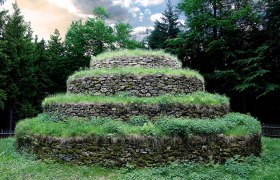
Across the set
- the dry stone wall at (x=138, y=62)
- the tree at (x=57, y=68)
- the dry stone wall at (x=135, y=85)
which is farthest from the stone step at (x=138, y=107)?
the tree at (x=57, y=68)

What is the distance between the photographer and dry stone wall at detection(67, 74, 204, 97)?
14844mm

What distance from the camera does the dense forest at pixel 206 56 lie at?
82.2ft

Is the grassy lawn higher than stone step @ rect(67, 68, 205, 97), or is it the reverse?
stone step @ rect(67, 68, 205, 97)

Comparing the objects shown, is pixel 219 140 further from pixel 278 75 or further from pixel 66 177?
pixel 278 75

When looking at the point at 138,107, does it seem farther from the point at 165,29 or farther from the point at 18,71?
the point at 165,29

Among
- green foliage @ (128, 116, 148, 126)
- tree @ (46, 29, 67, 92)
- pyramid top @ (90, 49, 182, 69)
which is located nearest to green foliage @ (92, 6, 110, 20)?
tree @ (46, 29, 67, 92)

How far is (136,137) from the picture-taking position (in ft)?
39.5

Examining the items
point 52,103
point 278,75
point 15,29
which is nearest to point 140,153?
point 52,103

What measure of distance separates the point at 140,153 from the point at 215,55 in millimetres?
19782

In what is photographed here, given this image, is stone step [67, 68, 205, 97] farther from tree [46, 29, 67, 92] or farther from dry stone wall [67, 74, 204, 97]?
tree [46, 29, 67, 92]

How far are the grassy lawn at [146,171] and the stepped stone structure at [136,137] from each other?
1.14 ft

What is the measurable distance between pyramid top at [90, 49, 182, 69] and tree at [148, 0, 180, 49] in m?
20.3

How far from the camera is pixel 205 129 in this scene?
12469 mm

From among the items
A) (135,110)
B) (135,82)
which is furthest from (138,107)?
(135,82)
